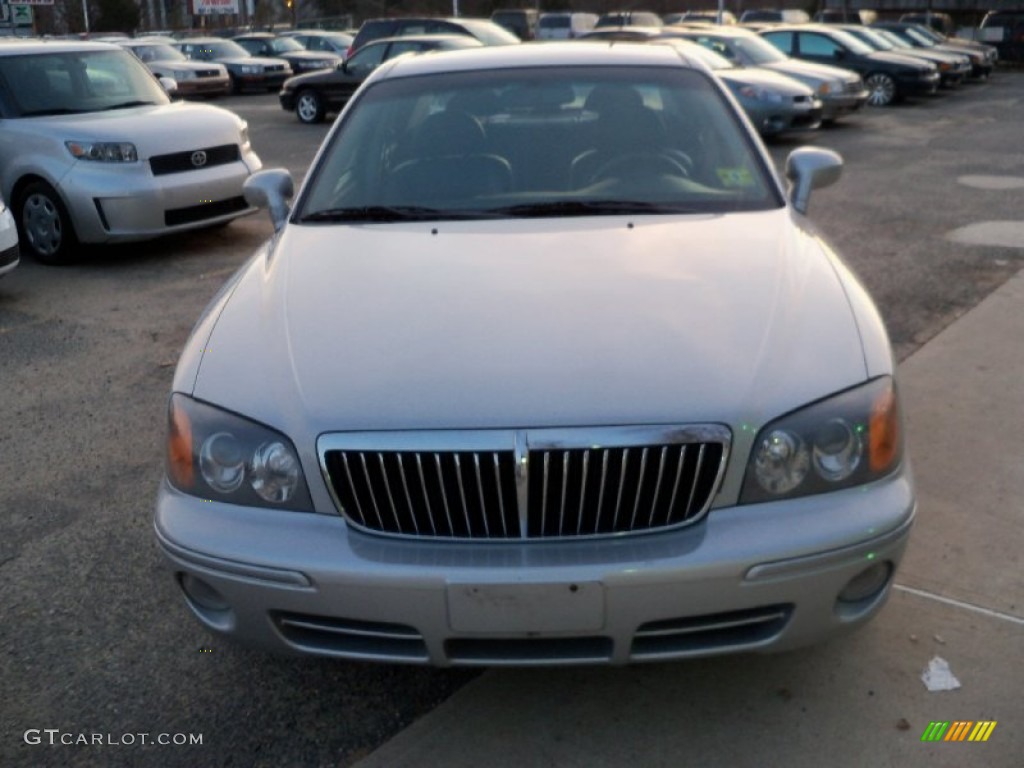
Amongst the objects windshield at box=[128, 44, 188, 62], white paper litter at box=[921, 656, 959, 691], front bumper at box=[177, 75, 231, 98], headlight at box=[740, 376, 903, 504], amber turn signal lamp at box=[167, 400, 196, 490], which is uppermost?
headlight at box=[740, 376, 903, 504]

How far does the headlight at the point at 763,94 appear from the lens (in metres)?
14.8

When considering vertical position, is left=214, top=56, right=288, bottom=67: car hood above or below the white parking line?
below

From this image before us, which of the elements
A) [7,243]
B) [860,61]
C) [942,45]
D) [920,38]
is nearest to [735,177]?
[7,243]

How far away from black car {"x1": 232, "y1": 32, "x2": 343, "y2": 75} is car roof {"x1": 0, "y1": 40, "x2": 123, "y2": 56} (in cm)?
1793

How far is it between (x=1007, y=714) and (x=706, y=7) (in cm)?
6141

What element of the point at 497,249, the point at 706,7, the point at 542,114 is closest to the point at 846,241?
the point at 542,114

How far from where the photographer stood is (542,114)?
417cm

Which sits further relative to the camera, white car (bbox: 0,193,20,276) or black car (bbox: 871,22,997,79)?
black car (bbox: 871,22,997,79)

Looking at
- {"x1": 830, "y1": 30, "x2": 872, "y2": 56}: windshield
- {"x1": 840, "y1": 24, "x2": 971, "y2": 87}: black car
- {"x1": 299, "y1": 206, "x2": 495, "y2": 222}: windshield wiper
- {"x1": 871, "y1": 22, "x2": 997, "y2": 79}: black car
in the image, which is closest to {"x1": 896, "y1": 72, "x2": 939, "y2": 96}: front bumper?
{"x1": 830, "y1": 30, "x2": 872, "y2": 56}: windshield

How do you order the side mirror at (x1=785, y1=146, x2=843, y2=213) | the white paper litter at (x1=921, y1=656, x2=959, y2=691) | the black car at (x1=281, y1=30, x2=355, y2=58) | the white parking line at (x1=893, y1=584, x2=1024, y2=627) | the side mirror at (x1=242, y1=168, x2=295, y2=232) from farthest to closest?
1. the black car at (x1=281, y1=30, x2=355, y2=58)
2. the side mirror at (x1=242, y1=168, x2=295, y2=232)
3. the side mirror at (x1=785, y1=146, x2=843, y2=213)
4. the white parking line at (x1=893, y1=584, x2=1024, y2=627)
5. the white paper litter at (x1=921, y1=656, x2=959, y2=691)

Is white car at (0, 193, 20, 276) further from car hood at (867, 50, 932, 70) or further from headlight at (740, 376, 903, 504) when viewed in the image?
car hood at (867, 50, 932, 70)

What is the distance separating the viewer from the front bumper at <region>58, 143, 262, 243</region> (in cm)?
811

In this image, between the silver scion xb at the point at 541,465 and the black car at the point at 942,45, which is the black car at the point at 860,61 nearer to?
the black car at the point at 942,45

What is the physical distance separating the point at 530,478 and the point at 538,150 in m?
1.89
